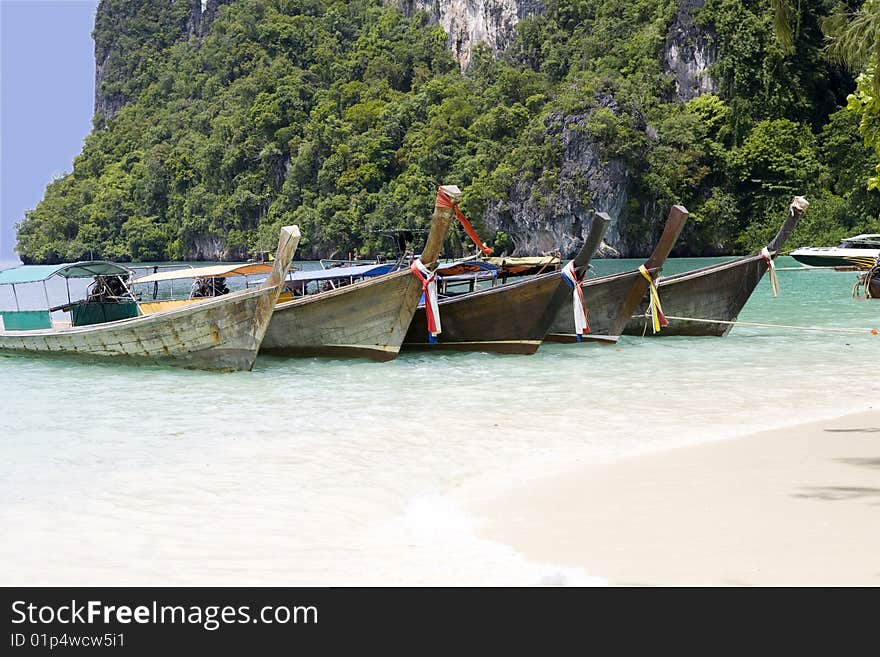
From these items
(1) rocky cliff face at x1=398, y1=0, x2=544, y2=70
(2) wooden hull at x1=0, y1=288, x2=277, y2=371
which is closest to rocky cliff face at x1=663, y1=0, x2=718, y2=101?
(1) rocky cliff face at x1=398, y1=0, x2=544, y2=70

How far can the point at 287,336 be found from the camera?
48.2 feet

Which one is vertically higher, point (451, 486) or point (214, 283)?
point (214, 283)

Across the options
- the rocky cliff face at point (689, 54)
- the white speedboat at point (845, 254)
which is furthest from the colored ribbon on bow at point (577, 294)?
the rocky cliff face at point (689, 54)

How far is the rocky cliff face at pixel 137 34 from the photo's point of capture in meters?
140

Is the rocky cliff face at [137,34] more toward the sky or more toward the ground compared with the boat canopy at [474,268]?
more toward the sky

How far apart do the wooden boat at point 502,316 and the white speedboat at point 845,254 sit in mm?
19794

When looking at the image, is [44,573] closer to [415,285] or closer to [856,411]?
[856,411]

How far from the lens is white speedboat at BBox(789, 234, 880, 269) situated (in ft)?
107

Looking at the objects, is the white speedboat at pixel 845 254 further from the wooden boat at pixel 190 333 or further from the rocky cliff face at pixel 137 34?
the rocky cliff face at pixel 137 34

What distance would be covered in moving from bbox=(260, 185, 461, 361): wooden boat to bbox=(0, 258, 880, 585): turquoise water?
29cm

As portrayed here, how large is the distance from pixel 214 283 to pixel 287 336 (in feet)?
15.1

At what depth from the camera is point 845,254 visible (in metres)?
33.8

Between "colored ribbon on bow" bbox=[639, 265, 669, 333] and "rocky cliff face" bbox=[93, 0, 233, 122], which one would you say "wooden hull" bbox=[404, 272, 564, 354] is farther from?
"rocky cliff face" bbox=[93, 0, 233, 122]
